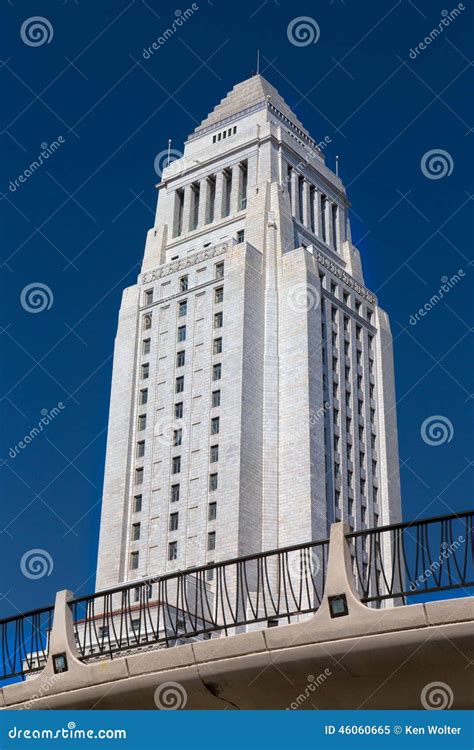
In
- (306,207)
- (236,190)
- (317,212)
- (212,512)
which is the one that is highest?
(236,190)

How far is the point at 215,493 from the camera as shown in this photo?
6381 centimetres

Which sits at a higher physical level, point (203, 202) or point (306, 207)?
point (203, 202)

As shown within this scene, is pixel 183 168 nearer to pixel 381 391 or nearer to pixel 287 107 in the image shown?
pixel 287 107

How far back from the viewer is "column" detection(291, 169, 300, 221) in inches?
3127

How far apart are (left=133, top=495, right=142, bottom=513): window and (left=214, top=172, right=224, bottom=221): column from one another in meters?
22.8

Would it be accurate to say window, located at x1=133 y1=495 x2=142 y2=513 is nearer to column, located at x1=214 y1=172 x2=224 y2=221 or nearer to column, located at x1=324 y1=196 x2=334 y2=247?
column, located at x1=214 y1=172 x2=224 y2=221

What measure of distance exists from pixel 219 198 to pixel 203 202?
1.53m

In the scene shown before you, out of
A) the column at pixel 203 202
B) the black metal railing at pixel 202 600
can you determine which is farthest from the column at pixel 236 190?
the black metal railing at pixel 202 600

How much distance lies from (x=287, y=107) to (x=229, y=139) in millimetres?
8092

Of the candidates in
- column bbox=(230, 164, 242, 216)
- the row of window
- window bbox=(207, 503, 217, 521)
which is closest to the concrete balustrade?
window bbox=(207, 503, 217, 521)

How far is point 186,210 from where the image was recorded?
8150cm

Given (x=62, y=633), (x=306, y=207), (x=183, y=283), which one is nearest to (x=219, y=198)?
(x=306, y=207)

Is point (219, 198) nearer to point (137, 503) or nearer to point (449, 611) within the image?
point (137, 503)

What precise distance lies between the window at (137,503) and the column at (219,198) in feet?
74.9
